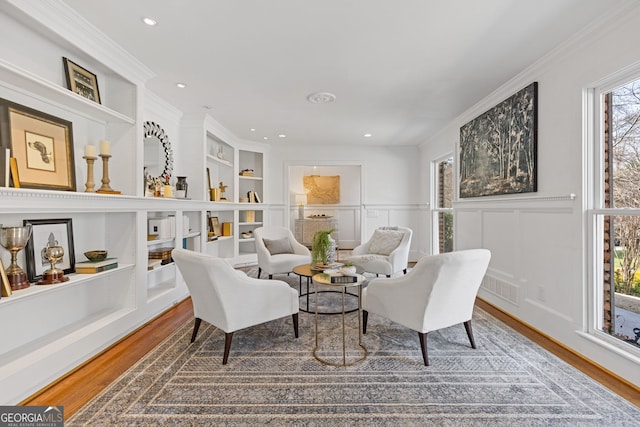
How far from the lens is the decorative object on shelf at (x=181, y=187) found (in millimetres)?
3594

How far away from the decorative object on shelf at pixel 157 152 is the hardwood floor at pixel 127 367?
1746 millimetres

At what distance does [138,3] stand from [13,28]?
84cm

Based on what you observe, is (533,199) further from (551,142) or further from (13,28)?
(13,28)

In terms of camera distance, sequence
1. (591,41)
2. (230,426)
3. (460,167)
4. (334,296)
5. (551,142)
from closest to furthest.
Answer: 1. (230,426)
2. (591,41)
3. (551,142)
4. (334,296)
5. (460,167)

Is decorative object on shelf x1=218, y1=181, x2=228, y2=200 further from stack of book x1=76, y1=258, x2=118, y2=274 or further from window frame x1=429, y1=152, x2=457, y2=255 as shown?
window frame x1=429, y1=152, x2=457, y2=255

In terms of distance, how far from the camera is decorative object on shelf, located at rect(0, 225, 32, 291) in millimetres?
1702

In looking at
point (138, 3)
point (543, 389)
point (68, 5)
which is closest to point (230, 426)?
point (543, 389)

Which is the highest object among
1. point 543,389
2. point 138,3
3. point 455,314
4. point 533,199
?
point 138,3

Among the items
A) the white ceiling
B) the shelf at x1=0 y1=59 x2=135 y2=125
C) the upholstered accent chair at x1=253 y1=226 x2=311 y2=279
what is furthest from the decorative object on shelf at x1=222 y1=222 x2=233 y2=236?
the shelf at x1=0 y1=59 x2=135 y2=125

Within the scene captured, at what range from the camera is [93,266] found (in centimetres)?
225

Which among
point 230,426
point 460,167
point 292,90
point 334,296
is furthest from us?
point 460,167

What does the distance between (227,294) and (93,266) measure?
1.12 m

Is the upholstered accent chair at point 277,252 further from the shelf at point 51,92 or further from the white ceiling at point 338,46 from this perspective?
the shelf at point 51,92

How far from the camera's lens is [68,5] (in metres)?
1.84
